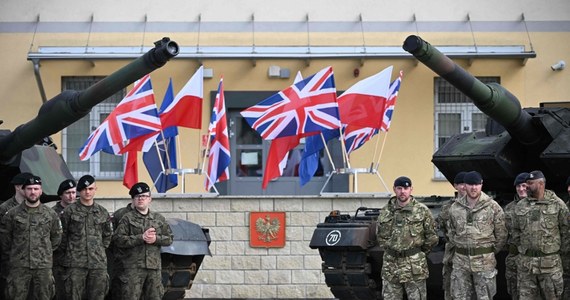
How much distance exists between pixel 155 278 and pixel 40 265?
1.52 metres

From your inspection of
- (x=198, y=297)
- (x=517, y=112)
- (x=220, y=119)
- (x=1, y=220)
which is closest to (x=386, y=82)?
(x=220, y=119)

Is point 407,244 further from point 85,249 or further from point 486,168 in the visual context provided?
point 85,249

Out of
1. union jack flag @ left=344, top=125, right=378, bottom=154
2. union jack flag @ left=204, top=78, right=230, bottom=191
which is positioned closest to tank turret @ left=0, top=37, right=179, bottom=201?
union jack flag @ left=204, top=78, right=230, bottom=191

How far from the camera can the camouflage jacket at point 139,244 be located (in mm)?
16297

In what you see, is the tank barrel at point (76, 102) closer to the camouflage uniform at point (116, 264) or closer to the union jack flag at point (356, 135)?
the camouflage uniform at point (116, 264)

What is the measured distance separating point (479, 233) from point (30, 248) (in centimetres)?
492

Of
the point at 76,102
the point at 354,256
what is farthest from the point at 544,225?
the point at 76,102

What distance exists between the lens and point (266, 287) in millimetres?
21922

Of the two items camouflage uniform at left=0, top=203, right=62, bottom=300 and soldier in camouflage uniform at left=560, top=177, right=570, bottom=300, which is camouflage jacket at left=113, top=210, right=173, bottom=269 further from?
soldier in camouflage uniform at left=560, top=177, right=570, bottom=300

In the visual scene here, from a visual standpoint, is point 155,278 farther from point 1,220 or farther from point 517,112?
point 517,112

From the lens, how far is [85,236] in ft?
52.5

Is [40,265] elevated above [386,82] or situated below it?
below

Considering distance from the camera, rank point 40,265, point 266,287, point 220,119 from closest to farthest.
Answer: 1. point 40,265
2. point 266,287
3. point 220,119

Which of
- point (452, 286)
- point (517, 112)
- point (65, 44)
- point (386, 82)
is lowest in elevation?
point (452, 286)
